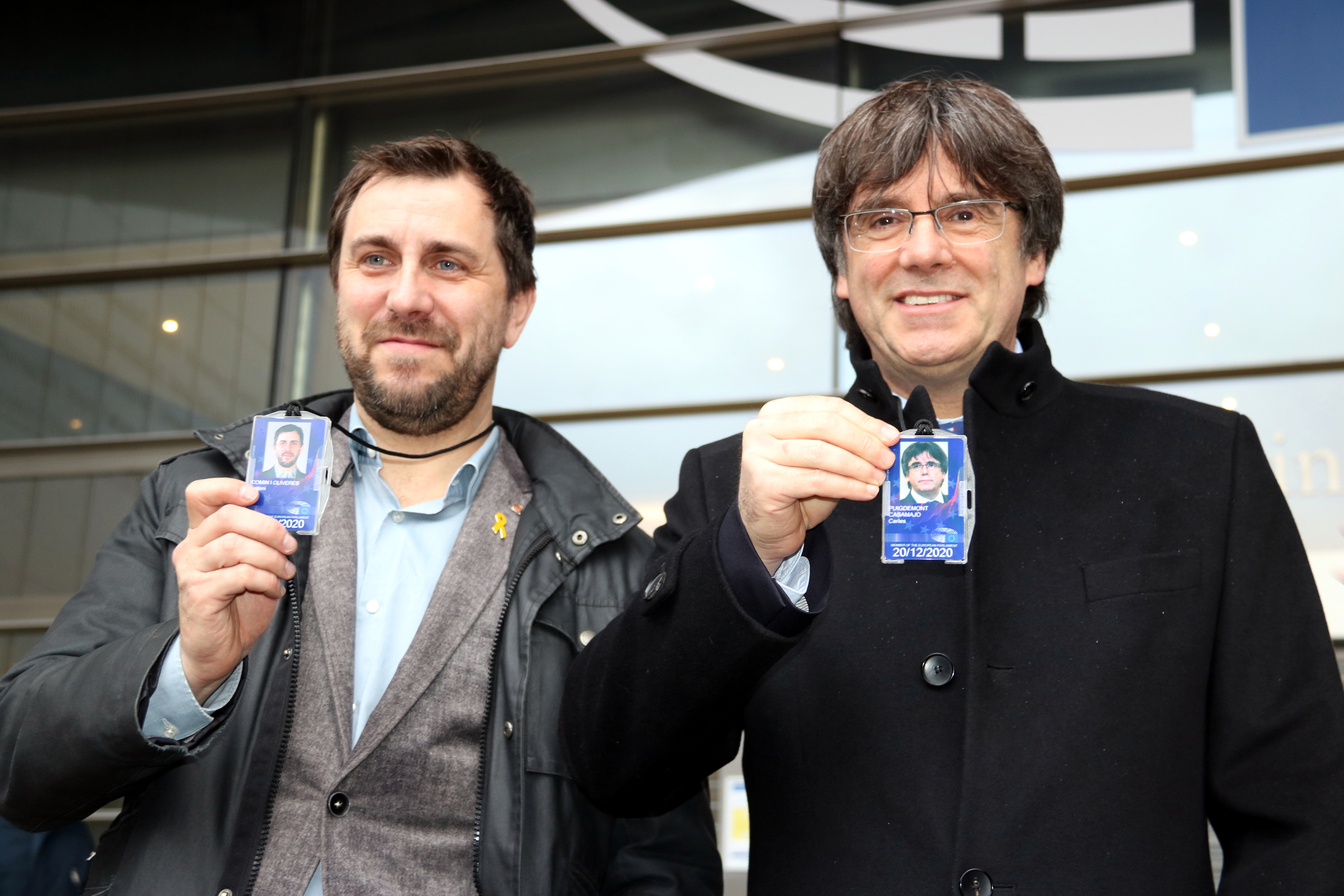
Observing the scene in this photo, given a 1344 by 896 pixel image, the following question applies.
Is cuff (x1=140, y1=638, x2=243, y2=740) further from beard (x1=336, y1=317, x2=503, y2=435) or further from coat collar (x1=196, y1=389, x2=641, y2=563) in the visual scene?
beard (x1=336, y1=317, x2=503, y2=435)

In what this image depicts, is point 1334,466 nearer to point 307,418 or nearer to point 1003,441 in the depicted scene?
point 1003,441

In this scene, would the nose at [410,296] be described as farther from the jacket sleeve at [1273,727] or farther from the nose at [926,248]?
the jacket sleeve at [1273,727]

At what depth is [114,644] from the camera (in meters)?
2.14

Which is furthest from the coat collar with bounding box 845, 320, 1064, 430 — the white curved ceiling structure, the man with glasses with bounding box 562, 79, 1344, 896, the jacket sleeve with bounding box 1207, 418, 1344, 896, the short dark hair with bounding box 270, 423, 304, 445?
the white curved ceiling structure

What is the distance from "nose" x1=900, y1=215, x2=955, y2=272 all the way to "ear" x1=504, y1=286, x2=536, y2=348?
1.07 m

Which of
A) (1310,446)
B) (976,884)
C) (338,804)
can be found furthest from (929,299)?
(1310,446)

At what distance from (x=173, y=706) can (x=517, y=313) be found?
1297mm

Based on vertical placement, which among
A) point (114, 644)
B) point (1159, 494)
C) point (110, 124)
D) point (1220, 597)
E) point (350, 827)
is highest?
point (110, 124)

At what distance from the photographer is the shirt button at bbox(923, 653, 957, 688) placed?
6.31 ft

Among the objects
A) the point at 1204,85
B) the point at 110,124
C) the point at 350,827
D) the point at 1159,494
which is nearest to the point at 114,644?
the point at 350,827

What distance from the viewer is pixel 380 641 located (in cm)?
247

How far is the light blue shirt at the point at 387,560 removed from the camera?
7.93 ft

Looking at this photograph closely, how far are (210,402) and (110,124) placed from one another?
2.23 meters

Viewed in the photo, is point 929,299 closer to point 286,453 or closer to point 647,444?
point 286,453
